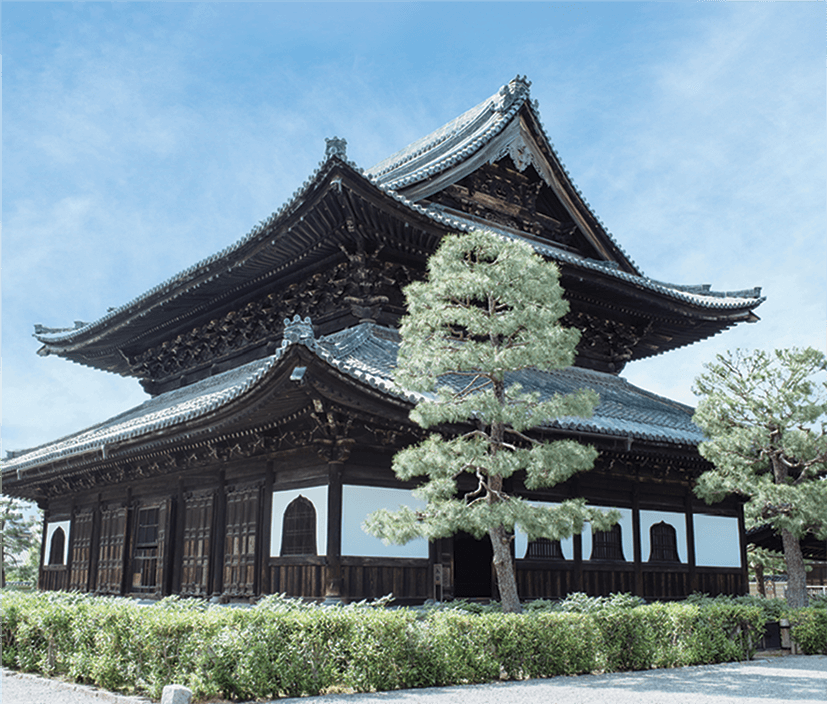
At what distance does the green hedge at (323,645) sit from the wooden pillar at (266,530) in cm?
170

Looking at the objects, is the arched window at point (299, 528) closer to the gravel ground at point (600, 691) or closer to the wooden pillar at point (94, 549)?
the gravel ground at point (600, 691)

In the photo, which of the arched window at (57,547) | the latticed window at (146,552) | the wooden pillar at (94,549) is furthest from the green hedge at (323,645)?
the arched window at (57,547)

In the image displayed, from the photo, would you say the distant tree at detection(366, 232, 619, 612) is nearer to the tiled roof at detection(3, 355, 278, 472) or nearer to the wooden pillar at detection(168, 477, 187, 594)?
the tiled roof at detection(3, 355, 278, 472)

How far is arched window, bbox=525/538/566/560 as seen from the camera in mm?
16109

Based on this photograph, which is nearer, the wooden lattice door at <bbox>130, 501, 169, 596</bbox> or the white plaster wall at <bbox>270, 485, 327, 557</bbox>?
the white plaster wall at <bbox>270, 485, 327, 557</bbox>

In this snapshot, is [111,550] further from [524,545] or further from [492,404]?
[492,404]

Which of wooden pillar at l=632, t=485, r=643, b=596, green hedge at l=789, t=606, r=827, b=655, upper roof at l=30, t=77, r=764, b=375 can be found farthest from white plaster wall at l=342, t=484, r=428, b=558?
green hedge at l=789, t=606, r=827, b=655

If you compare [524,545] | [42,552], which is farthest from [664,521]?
[42,552]

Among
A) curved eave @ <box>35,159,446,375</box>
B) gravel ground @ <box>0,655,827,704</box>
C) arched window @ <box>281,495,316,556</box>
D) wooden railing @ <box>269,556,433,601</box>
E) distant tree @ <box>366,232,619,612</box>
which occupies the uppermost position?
curved eave @ <box>35,159,446,375</box>

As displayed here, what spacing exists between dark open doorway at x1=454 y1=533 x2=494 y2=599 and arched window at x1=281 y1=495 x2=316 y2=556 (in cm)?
679

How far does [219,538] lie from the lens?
1636cm

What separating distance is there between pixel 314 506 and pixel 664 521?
8.57m

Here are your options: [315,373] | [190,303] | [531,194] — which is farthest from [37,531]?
[315,373]

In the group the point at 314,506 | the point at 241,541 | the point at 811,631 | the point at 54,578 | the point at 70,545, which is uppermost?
the point at 314,506
